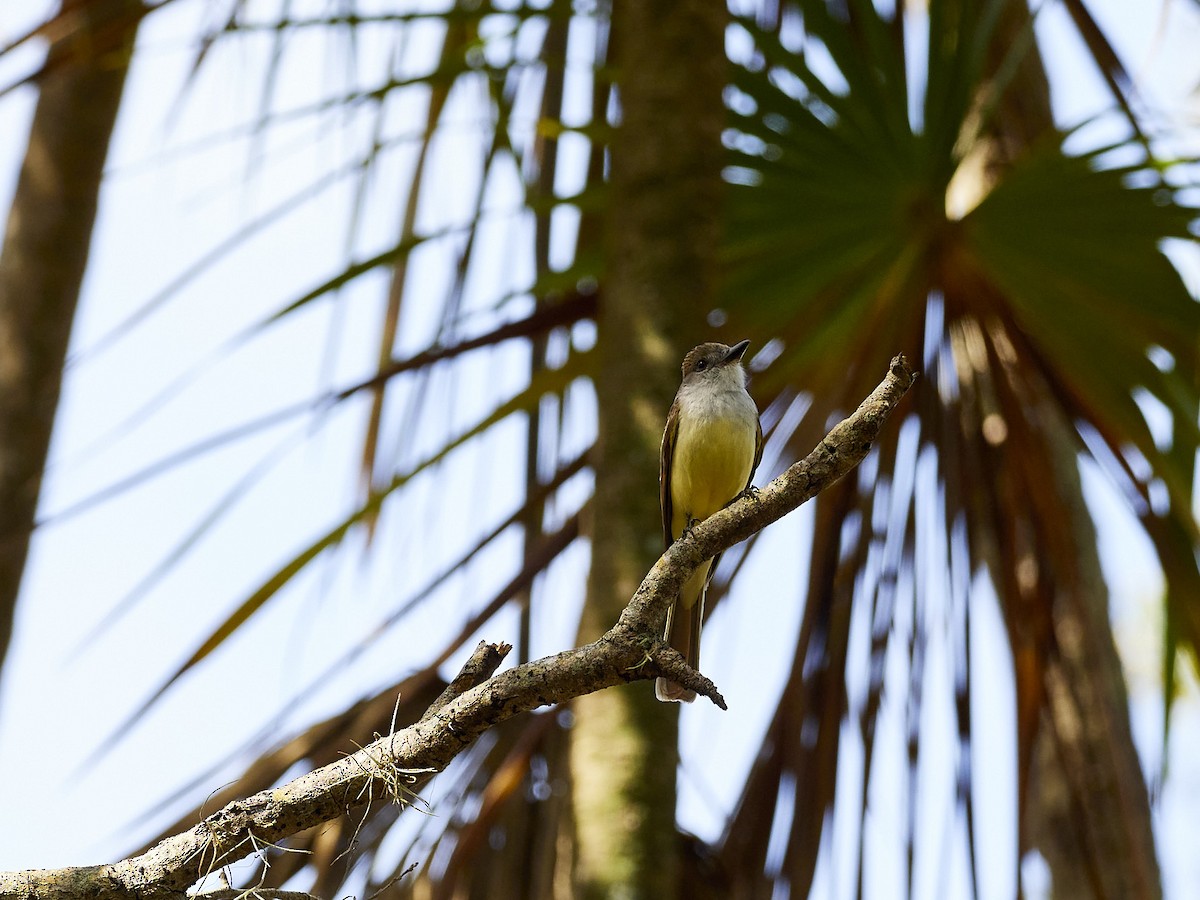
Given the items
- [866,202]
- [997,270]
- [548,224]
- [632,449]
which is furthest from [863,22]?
[632,449]

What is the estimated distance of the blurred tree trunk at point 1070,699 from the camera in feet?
13.1

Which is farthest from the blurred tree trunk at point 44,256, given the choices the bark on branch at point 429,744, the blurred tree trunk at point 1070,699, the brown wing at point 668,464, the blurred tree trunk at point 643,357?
the blurred tree trunk at point 1070,699

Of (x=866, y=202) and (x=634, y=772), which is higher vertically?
(x=866, y=202)

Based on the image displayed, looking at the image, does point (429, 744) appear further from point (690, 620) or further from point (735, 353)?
point (735, 353)

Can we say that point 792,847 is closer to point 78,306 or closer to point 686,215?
point 686,215

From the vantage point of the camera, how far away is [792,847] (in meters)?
3.88

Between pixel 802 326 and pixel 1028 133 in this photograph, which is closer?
pixel 802 326

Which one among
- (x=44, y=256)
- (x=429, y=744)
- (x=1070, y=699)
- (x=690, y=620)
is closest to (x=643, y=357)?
(x=690, y=620)

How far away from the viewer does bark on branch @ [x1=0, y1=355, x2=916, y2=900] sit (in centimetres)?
164

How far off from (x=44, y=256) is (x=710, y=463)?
9.00 ft

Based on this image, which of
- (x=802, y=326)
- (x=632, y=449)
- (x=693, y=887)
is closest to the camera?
(x=632, y=449)

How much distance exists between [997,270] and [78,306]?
3144mm

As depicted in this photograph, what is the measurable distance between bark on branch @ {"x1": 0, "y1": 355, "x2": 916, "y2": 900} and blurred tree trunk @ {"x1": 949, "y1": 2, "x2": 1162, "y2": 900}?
2.42 metres

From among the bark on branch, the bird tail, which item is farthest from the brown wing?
the bark on branch
